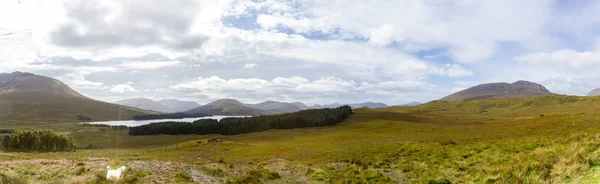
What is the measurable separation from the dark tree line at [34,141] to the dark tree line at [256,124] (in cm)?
8500

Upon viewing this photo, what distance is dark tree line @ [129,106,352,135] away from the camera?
15438 centimetres

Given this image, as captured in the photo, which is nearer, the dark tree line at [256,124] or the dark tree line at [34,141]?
the dark tree line at [34,141]

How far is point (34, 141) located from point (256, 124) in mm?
100260

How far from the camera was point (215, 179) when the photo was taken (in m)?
22.2

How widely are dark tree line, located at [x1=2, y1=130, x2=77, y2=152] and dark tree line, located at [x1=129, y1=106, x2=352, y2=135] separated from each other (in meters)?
85.0

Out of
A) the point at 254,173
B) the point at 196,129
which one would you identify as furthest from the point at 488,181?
the point at 196,129

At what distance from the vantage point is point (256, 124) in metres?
168

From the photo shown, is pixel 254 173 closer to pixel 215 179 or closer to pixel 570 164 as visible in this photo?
pixel 215 179

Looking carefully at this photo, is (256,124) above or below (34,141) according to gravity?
above

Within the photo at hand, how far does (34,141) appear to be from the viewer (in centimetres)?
7750

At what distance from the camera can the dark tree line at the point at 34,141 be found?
7581 cm

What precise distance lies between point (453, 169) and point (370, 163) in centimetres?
859

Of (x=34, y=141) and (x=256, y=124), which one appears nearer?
(x=34, y=141)

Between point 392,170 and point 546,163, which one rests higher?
point 546,163
